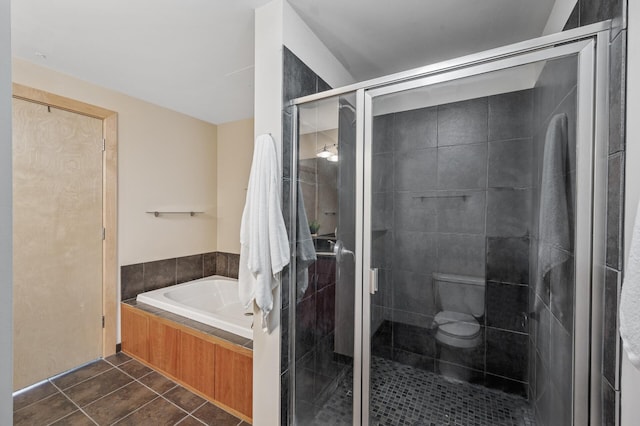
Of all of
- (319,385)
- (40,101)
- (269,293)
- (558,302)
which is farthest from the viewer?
(40,101)

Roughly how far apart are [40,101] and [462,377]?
12.1ft

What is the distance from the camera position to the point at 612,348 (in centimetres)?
92

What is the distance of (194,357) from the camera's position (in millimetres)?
2016

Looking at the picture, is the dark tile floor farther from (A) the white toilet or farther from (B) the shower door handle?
(A) the white toilet

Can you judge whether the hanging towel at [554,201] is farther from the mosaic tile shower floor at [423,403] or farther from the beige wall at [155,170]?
the beige wall at [155,170]

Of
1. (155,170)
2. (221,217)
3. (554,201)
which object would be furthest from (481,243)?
(155,170)

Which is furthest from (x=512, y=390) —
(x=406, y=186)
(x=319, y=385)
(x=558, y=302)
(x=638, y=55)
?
(x=638, y=55)

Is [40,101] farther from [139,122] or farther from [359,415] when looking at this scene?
[359,415]

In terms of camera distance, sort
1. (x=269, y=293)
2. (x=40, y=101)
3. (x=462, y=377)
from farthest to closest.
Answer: (x=40, y=101) < (x=462, y=377) < (x=269, y=293)

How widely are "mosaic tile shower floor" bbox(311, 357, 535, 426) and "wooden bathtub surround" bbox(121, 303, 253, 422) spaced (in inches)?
21.1

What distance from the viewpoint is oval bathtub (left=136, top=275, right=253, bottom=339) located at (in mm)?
2207

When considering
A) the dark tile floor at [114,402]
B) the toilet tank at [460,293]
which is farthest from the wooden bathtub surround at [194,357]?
the toilet tank at [460,293]

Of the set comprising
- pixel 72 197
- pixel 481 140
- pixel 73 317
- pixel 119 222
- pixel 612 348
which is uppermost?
pixel 481 140

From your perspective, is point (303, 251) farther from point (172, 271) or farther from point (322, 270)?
point (172, 271)
